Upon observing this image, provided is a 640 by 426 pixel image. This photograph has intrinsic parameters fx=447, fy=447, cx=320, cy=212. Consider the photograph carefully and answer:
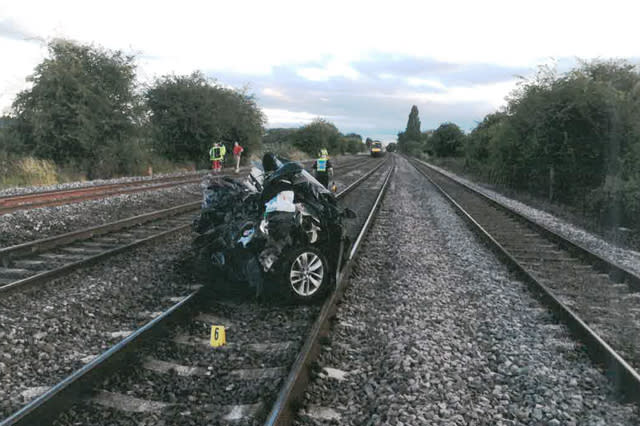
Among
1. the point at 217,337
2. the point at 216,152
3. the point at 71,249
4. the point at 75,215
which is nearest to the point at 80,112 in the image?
the point at 216,152

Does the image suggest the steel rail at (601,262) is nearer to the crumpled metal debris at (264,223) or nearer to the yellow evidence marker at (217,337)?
the crumpled metal debris at (264,223)


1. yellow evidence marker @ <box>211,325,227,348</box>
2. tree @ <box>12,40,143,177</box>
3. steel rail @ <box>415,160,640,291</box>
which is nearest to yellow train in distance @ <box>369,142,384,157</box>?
tree @ <box>12,40,143,177</box>

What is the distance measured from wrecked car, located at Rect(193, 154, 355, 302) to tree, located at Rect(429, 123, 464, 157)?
2527 inches

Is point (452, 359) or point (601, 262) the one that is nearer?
point (452, 359)

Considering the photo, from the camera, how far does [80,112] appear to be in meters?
23.4

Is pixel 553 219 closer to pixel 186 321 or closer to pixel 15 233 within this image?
pixel 186 321

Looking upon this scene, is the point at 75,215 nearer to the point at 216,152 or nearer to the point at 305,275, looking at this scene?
the point at 305,275

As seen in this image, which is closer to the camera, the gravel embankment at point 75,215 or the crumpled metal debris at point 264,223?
the crumpled metal debris at point 264,223

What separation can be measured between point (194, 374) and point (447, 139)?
70500mm

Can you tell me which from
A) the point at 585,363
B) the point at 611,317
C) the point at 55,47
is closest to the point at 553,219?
the point at 611,317

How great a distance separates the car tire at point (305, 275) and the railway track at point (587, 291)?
2.99 meters

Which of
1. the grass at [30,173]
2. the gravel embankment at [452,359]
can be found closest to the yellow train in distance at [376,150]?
the grass at [30,173]

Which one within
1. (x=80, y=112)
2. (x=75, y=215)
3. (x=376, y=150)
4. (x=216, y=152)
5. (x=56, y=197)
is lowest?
(x=75, y=215)

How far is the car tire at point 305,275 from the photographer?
5664mm
